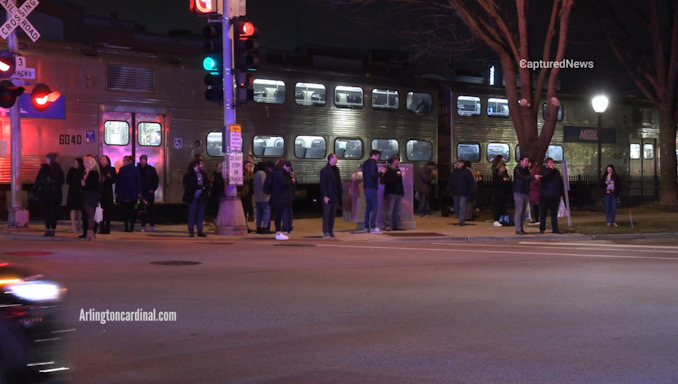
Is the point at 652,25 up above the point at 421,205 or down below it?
above

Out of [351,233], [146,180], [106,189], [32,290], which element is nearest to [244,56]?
[146,180]

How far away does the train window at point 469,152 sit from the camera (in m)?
27.0

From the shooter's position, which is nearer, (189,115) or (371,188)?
(371,188)

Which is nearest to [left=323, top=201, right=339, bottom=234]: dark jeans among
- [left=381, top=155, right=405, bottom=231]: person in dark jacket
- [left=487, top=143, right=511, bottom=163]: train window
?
[left=381, top=155, right=405, bottom=231]: person in dark jacket

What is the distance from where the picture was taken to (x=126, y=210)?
60.0ft

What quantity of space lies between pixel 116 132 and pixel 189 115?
6.81 feet

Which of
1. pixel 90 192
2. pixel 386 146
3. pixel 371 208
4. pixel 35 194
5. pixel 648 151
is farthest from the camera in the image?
pixel 648 151

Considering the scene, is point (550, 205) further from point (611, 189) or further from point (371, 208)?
point (371, 208)

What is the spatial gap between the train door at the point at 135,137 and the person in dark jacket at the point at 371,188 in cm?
565

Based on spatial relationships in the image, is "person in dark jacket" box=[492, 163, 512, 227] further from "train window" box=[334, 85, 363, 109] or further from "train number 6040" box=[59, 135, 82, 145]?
"train number 6040" box=[59, 135, 82, 145]

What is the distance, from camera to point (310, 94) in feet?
76.4

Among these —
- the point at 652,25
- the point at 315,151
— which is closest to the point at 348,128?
the point at 315,151

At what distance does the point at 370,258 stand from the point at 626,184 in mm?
21534

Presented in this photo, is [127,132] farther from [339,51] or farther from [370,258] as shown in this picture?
[339,51]
